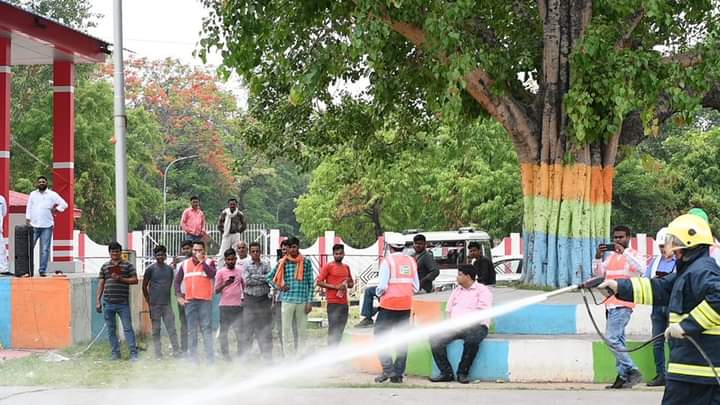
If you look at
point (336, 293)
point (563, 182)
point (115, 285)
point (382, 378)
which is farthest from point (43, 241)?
point (563, 182)

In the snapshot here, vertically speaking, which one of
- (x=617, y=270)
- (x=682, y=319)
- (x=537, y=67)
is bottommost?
(x=682, y=319)

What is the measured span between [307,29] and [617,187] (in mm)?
31656

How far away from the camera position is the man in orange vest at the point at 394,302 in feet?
41.4

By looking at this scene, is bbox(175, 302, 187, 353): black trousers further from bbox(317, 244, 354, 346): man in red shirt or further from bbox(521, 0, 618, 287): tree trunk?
bbox(521, 0, 618, 287): tree trunk

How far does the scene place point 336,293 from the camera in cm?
1482

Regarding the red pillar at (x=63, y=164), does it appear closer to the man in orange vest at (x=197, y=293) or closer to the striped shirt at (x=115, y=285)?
the striped shirt at (x=115, y=285)

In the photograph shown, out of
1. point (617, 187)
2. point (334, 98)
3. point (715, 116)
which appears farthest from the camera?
point (715, 116)

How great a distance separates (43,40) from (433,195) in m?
26.9

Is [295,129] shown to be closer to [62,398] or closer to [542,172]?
[542,172]

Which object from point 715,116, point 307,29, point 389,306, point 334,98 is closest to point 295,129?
point 334,98

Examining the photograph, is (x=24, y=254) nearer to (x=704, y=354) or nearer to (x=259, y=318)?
(x=259, y=318)

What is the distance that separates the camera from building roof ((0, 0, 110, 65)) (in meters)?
18.4

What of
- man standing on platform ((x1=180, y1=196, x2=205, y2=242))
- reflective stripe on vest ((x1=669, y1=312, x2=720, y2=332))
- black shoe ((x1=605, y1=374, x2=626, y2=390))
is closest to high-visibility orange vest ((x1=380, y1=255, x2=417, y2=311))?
black shoe ((x1=605, y1=374, x2=626, y2=390))

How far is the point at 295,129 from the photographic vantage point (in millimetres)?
20500
